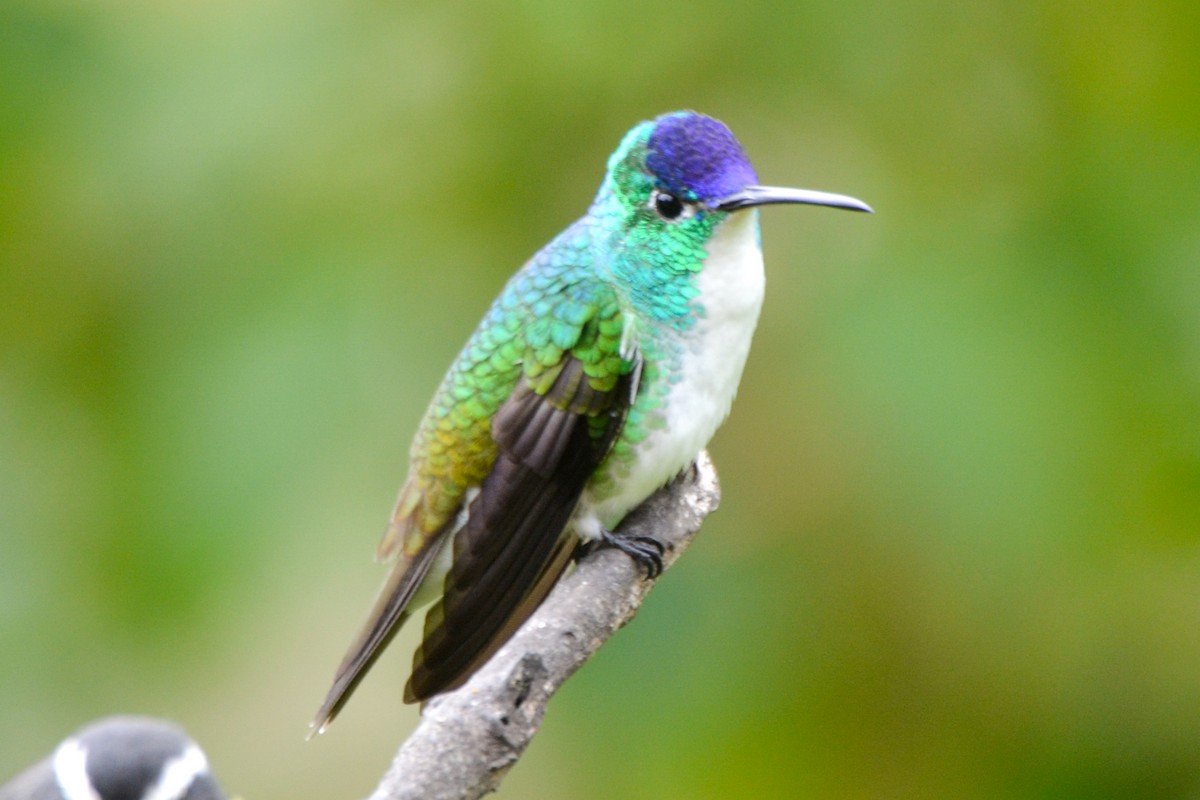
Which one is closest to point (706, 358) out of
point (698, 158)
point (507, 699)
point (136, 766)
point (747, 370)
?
point (698, 158)

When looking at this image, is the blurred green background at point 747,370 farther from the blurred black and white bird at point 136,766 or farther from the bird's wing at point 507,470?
the blurred black and white bird at point 136,766

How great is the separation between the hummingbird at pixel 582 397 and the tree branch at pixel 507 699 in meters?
0.21

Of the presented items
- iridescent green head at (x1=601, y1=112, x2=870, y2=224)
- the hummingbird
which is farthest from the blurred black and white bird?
iridescent green head at (x1=601, y1=112, x2=870, y2=224)

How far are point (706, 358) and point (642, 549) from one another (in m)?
0.37

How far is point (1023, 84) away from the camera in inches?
137

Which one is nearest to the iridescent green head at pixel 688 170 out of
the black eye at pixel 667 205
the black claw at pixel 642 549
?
the black eye at pixel 667 205

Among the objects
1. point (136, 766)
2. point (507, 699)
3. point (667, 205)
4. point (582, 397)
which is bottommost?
point (136, 766)

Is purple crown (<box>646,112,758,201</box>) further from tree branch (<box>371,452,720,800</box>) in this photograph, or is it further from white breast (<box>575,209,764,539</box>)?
tree branch (<box>371,452,720,800</box>)

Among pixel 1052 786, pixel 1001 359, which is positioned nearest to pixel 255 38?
pixel 1001 359

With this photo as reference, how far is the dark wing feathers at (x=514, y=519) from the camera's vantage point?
275 cm

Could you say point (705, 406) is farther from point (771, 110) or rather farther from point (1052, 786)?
point (1052, 786)

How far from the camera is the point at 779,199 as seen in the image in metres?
2.66

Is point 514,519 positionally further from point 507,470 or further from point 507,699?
point 507,699

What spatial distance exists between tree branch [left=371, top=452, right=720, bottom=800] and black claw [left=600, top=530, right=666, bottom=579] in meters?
0.08
